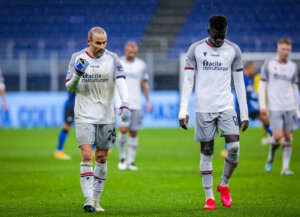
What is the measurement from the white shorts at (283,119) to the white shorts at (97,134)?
14.1ft

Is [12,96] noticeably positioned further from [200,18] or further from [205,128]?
[205,128]

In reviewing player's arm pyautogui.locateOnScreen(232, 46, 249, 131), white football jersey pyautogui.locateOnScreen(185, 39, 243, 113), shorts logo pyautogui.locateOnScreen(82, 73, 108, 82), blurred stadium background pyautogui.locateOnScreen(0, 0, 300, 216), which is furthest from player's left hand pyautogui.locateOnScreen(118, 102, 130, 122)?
blurred stadium background pyautogui.locateOnScreen(0, 0, 300, 216)

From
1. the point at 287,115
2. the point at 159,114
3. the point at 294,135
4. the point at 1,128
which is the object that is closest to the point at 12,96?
the point at 1,128

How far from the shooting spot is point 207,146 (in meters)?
7.13

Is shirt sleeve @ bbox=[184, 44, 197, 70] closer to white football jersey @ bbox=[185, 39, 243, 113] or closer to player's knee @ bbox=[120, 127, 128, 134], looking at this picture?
white football jersey @ bbox=[185, 39, 243, 113]

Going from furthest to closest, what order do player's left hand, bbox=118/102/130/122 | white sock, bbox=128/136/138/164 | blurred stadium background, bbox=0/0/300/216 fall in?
blurred stadium background, bbox=0/0/300/216 → white sock, bbox=128/136/138/164 → player's left hand, bbox=118/102/130/122

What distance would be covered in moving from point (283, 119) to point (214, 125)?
3836mm

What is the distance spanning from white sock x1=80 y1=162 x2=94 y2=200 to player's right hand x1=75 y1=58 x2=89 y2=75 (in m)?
1.08

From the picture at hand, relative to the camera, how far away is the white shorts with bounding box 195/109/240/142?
7.06 meters

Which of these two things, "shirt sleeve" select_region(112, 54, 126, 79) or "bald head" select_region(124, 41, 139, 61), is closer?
"shirt sleeve" select_region(112, 54, 126, 79)

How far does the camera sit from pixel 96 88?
23.1 feet

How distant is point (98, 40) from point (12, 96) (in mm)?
16890

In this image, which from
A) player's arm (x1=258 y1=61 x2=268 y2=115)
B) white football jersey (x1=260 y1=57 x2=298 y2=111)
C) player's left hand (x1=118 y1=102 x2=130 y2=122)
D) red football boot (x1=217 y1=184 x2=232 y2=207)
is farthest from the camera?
white football jersey (x1=260 y1=57 x2=298 y2=111)

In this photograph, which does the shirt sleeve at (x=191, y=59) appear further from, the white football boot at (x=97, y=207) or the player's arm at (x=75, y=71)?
the white football boot at (x=97, y=207)
